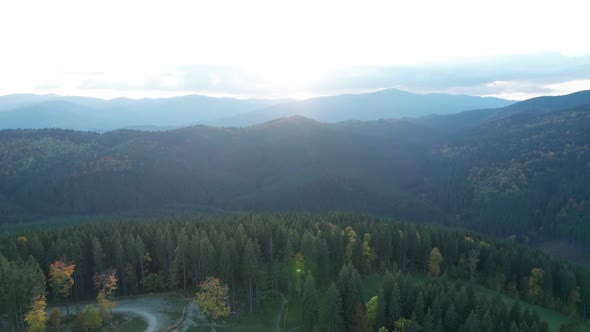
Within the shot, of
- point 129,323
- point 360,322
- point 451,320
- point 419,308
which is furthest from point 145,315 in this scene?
point 451,320

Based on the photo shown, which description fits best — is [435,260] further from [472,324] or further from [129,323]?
[129,323]

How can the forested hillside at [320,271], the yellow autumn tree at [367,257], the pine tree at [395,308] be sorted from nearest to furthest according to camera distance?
the pine tree at [395,308]
the forested hillside at [320,271]
the yellow autumn tree at [367,257]

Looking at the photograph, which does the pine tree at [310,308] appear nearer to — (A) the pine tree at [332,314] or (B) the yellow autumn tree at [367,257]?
(A) the pine tree at [332,314]

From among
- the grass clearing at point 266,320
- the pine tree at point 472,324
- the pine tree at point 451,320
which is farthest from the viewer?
the grass clearing at point 266,320

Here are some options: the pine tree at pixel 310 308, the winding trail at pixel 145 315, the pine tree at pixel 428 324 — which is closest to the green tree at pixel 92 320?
the winding trail at pixel 145 315

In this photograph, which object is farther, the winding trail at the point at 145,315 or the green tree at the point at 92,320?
the winding trail at the point at 145,315

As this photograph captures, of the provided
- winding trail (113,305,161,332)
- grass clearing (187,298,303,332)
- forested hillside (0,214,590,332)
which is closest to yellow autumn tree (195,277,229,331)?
grass clearing (187,298,303,332)

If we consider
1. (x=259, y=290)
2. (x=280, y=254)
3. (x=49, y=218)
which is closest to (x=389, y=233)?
(x=280, y=254)

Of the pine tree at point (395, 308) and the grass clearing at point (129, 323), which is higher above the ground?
the pine tree at point (395, 308)

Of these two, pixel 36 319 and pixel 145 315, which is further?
pixel 145 315

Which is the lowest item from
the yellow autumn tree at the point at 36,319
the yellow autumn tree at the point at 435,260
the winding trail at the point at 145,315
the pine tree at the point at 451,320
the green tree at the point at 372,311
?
the yellow autumn tree at the point at 435,260
